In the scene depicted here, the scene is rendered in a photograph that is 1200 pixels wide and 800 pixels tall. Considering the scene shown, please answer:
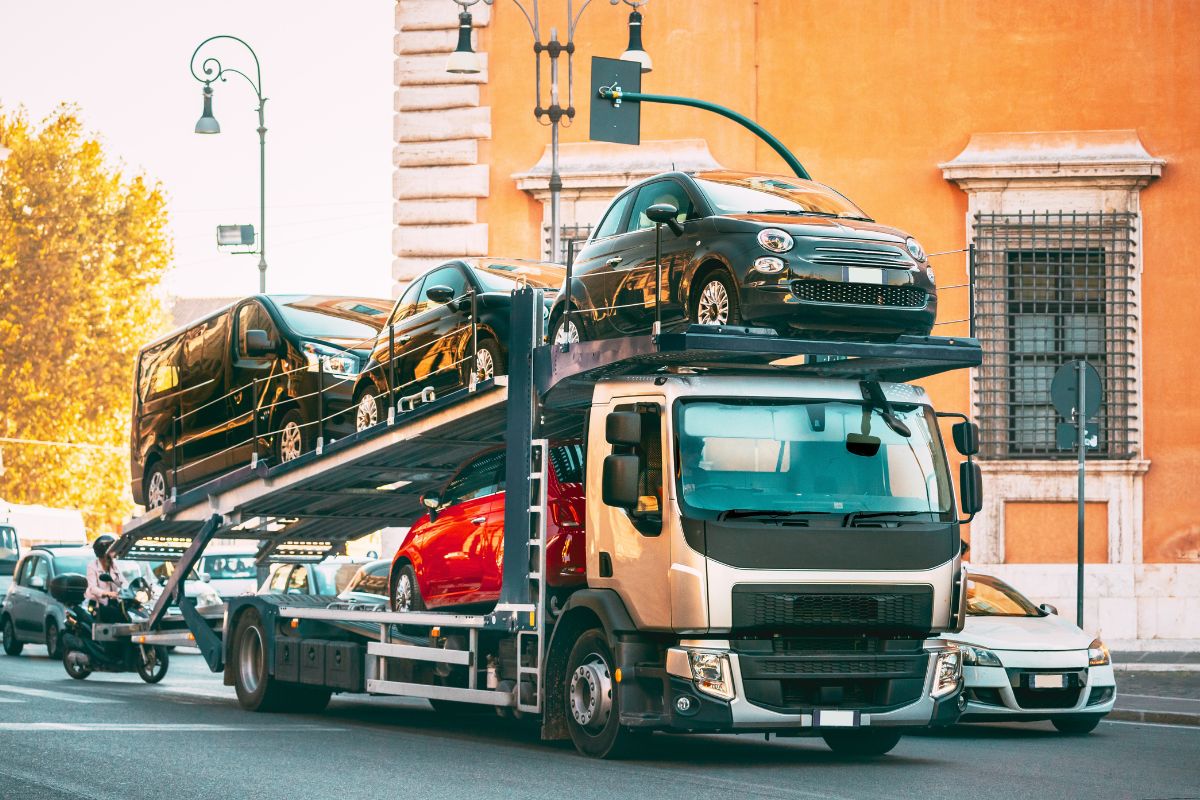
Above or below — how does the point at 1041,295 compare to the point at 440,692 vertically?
above

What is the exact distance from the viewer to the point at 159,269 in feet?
170

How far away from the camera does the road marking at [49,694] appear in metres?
17.0

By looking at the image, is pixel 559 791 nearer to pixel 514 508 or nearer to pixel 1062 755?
pixel 514 508

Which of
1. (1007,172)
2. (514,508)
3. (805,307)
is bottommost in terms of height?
(514,508)

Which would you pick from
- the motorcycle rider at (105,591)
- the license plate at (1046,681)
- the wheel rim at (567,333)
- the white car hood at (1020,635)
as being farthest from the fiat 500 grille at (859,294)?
the motorcycle rider at (105,591)

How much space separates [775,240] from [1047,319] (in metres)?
13.8

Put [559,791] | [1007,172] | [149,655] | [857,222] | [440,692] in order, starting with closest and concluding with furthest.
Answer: [559,791] < [857,222] < [440,692] < [149,655] < [1007,172]

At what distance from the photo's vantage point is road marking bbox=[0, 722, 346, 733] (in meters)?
13.8

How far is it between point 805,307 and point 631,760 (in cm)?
300

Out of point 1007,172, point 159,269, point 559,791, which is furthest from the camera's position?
point 159,269

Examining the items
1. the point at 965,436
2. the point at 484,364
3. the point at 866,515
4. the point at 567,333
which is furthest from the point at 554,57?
the point at 866,515

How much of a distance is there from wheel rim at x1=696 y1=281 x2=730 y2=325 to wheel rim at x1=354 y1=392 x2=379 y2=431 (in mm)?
4120

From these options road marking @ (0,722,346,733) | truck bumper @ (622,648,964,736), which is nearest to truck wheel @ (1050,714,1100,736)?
truck bumper @ (622,648,964,736)

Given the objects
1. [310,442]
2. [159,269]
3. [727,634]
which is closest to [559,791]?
[727,634]
